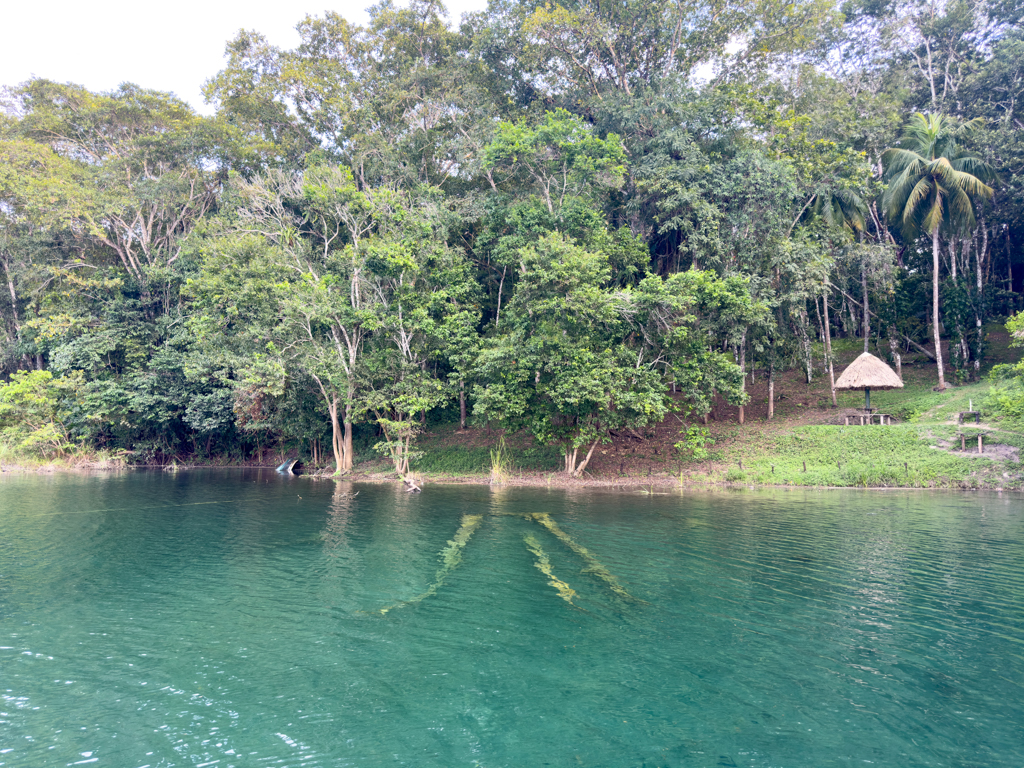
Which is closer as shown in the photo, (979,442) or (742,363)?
(979,442)

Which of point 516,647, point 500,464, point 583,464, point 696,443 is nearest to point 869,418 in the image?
point 696,443

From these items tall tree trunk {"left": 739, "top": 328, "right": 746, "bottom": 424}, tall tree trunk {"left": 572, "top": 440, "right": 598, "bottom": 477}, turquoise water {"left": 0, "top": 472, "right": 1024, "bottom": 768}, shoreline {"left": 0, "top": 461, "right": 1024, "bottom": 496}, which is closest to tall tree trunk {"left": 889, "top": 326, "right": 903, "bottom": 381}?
tall tree trunk {"left": 739, "top": 328, "right": 746, "bottom": 424}

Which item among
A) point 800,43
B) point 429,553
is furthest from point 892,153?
point 429,553

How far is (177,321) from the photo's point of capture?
→ 34.9 meters

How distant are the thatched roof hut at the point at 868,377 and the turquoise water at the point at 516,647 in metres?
13.1

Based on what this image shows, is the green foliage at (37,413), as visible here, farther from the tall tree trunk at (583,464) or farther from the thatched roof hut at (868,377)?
the thatched roof hut at (868,377)

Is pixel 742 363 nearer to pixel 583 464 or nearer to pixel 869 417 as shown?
pixel 869 417

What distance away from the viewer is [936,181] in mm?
29328

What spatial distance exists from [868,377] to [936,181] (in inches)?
429

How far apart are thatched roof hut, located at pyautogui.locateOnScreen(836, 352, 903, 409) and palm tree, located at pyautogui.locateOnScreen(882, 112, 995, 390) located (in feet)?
12.5

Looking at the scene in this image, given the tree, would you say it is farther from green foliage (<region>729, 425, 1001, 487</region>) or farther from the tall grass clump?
green foliage (<region>729, 425, 1001, 487</region>)

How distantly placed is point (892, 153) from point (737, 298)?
15731 mm

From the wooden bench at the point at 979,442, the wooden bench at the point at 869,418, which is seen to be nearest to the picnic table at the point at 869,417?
the wooden bench at the point at 869,418

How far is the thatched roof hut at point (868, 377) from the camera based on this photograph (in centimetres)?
2675
